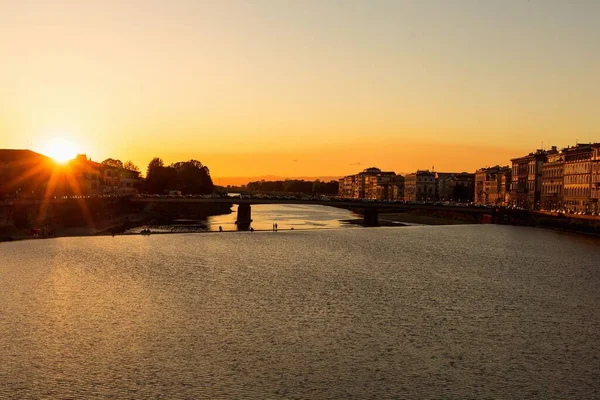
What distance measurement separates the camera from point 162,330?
130ft

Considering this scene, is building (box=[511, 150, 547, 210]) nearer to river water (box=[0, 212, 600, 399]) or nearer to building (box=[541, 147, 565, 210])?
building (box=[541, 147, 565, 210])

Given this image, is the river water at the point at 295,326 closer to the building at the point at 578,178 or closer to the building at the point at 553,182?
the building at the point at 578,178

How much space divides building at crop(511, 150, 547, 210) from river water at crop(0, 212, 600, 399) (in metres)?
85.5

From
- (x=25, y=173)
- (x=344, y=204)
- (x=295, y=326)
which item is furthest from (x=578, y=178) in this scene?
(x=295, y=326)

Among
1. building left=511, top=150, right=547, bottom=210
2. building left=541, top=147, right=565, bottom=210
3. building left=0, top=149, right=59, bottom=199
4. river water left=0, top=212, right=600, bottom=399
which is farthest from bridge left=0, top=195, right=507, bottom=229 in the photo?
river water left=0, top=212, right=600, bottom=399

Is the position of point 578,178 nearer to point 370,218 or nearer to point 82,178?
point 370,218

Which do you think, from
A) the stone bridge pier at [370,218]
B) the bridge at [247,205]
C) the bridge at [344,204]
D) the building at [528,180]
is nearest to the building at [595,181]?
the bridge at [247,205]

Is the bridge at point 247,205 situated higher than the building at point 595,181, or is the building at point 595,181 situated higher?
the building at point 595,181

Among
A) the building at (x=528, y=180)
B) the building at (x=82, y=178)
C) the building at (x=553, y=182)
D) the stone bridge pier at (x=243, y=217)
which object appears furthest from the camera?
the building at (x=528, y=180)

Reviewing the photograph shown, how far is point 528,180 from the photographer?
16600 centimetres

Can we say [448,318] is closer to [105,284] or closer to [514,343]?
[514,343]

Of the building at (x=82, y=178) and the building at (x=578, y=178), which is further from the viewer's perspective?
the building at (x=82, y=178)

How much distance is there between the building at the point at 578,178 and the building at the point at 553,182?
2961 millimetres

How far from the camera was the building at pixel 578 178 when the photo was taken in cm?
12838
